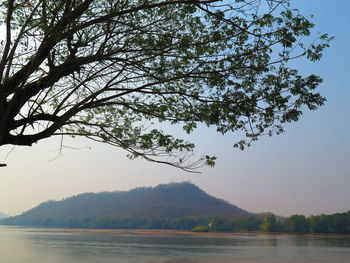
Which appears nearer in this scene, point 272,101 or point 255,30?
point 255,30


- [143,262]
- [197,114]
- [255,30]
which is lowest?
[143,262]

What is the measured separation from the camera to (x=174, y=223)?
422 ft

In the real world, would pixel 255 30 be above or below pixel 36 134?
above

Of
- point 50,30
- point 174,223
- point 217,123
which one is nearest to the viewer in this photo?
point 50,30

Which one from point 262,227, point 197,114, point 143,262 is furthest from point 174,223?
point 197,114

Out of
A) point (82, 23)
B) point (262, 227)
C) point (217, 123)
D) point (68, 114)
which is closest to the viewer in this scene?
point (82, 23)

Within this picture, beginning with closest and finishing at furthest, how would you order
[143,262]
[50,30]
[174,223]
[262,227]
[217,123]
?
[50,30], [217,123], [143,262], [262,227], [174,223]

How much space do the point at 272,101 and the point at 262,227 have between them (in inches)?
3255

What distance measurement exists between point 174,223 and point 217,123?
122246 millimetres

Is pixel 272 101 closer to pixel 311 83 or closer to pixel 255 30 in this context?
pixel 311 83

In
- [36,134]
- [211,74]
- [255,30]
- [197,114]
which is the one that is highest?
[255,30]

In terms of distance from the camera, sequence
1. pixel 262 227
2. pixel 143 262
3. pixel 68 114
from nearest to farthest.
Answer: pixel 68 114 < pixel 143 262 < pixel 262 227

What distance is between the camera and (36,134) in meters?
8.70

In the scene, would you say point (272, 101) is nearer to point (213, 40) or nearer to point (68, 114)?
point (213, 40)
